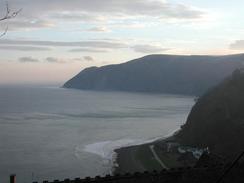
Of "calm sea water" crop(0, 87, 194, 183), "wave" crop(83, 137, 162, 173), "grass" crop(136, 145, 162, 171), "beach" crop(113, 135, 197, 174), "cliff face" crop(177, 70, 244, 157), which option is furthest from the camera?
"cliff face" crop(177, 70, 244, 157)

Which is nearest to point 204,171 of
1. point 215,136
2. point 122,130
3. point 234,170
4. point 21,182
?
point 234,170

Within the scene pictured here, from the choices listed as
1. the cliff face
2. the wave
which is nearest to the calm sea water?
the wave

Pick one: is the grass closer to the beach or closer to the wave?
the beach

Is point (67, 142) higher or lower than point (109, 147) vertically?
lower

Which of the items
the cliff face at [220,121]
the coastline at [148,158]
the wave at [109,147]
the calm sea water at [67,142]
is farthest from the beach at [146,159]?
the cliff face at [220,121]

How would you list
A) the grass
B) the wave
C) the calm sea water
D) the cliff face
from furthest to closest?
1. the cliff face
2. the wave
3. the grass
4. the calm sea water

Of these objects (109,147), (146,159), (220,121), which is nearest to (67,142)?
(109,147)

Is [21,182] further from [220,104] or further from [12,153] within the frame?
[220,104]

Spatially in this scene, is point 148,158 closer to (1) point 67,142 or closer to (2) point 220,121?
(2) point 220,121
